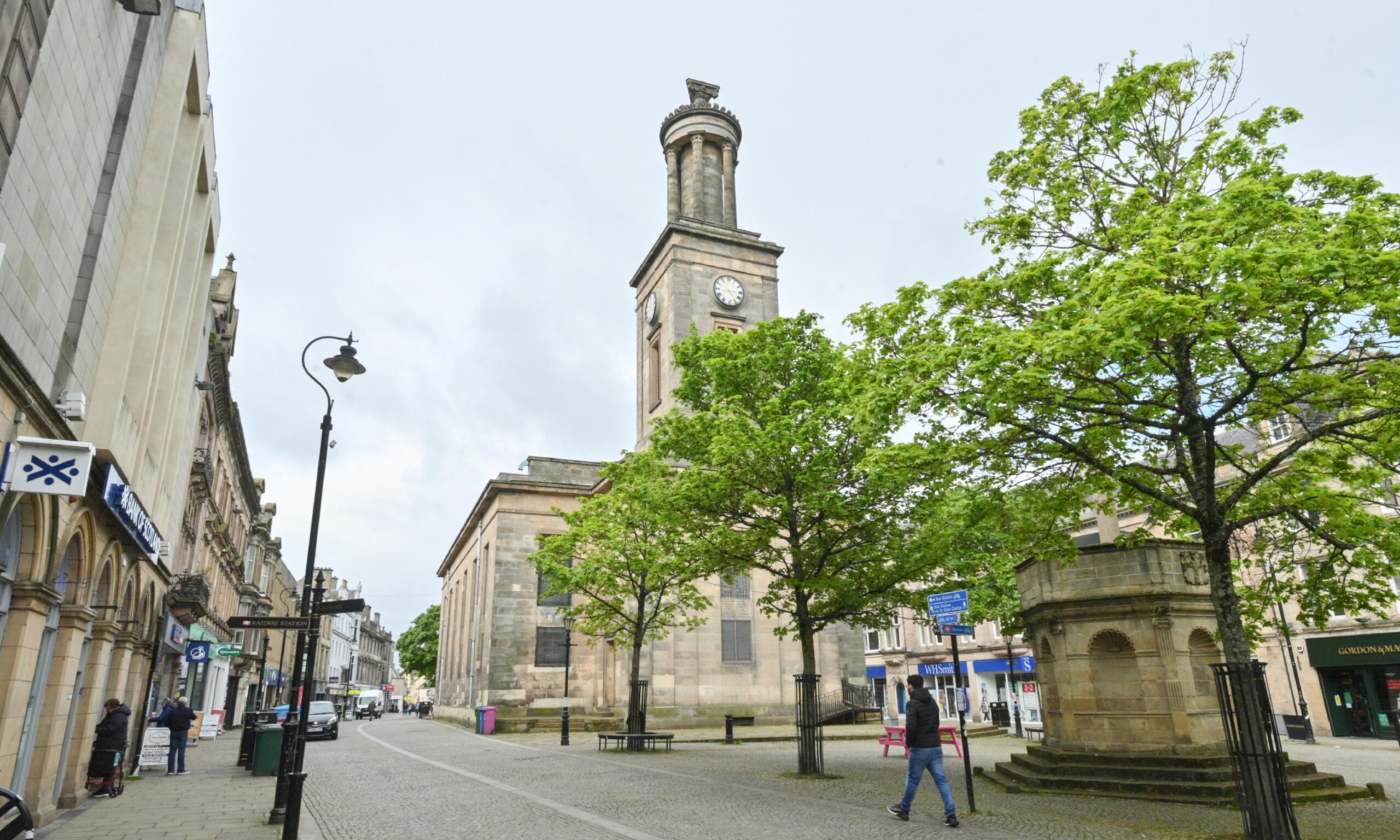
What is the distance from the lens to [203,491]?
2814 cm

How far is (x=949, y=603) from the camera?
38.2 ft

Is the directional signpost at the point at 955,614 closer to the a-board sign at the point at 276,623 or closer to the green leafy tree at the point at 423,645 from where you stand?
the a-board sign at the point at 276,623

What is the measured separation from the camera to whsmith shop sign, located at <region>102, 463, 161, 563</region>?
11.0m

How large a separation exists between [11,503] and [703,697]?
27.5m

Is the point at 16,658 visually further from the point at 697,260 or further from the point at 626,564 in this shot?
the point at 697,260

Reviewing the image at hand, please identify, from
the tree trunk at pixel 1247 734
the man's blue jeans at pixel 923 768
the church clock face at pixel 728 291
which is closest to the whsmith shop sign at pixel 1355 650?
the tree trunk at pixel 1247 734

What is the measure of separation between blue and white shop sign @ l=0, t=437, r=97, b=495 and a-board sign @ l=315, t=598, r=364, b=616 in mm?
2934

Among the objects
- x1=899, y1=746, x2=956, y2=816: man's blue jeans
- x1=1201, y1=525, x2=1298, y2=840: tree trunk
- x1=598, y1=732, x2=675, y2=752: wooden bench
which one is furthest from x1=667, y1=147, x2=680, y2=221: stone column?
x1=1201, y1=525, x2=1298, y2=840: tree trunk

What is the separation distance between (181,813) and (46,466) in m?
7.43

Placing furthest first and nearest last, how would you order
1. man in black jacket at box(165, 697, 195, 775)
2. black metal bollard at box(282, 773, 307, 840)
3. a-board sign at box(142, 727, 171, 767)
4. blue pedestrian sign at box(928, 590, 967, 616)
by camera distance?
man in black jacket at box(165, 697, 195, 775) < a-board sign at box(142, 727, 171, 767) < blue pedestrian sign at box(928, 590, 967, 616) < black metal bollard at box(282, 773, 307, 840)

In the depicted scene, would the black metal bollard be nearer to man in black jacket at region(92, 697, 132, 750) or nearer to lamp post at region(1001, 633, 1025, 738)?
man in black jacket at region(92, 697, 132, 750)

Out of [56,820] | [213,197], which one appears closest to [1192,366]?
[56,820]

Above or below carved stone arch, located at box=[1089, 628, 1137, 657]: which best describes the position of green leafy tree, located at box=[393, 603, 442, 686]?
A: above

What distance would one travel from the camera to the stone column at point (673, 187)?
139 feet
